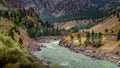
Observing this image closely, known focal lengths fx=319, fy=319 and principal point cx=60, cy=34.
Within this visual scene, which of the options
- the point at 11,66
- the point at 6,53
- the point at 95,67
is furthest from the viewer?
the point at 95,67

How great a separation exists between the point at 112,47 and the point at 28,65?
144 m

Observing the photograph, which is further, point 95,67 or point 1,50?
point 95,67

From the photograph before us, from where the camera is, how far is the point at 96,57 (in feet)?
508

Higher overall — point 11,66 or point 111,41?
point 11,66

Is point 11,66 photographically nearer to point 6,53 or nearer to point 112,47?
point 6,53

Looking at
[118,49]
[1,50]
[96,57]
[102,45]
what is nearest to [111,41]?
[102,45]

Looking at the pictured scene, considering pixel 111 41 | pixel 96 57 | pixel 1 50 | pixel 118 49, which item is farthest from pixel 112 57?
pixel 1 50

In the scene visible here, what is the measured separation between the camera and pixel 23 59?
147 ft

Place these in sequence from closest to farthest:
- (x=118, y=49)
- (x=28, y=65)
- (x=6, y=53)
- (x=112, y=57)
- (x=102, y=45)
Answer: (x=28, y=65), (x=6, y=53), (x=112, y=57), (x=118, y=49), (x=102, y=45)

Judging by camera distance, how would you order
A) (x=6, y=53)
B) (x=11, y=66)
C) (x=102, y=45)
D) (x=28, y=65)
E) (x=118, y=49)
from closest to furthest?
(x=11, y=66), (x=28, y=65), (x=6, y=53), (x=118, y=49), (x=102, y=45)

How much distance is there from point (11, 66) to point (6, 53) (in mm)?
5791

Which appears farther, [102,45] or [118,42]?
[102,45]

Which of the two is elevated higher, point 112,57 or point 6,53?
point 6,53

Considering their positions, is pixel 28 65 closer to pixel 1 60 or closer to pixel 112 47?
pixel 1 60
